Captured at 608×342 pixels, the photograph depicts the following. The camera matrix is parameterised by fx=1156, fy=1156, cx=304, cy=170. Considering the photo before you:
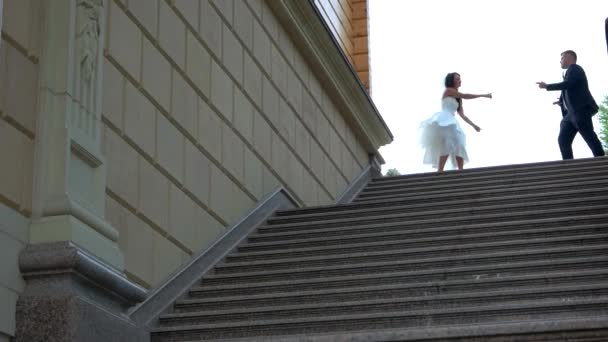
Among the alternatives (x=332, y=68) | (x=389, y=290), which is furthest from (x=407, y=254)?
→ (x=332, y=68)

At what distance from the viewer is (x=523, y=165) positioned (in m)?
13.2

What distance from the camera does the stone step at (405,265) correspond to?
864 cm

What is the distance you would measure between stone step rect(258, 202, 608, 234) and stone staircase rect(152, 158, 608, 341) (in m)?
0.01

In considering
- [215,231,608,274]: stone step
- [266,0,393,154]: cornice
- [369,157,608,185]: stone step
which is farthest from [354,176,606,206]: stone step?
[266,0,393,154]: cornice

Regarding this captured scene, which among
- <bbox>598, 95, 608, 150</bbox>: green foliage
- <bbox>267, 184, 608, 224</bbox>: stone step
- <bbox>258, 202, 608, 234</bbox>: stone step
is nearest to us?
<bbox>258, 202, 608, 234</bbox>: stone step

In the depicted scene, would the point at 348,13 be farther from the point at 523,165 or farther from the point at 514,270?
the point at 514,270

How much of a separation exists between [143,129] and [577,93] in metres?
7.40

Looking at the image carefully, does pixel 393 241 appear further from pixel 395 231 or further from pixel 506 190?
pixel 506 190

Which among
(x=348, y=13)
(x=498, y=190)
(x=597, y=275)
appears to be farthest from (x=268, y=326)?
(x=348, y=13)

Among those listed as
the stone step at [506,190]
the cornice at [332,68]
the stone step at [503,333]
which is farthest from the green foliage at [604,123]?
the stone step at [503,333]

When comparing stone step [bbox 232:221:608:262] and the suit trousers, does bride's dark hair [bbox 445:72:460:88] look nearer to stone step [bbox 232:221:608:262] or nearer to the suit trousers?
the suit trousers

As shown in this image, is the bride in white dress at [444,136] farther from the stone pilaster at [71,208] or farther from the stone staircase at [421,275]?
the stone pilaster at [71,208]

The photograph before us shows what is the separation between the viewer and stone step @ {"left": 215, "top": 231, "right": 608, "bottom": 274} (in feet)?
29.4

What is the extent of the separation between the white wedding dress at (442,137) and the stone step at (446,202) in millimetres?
4788
